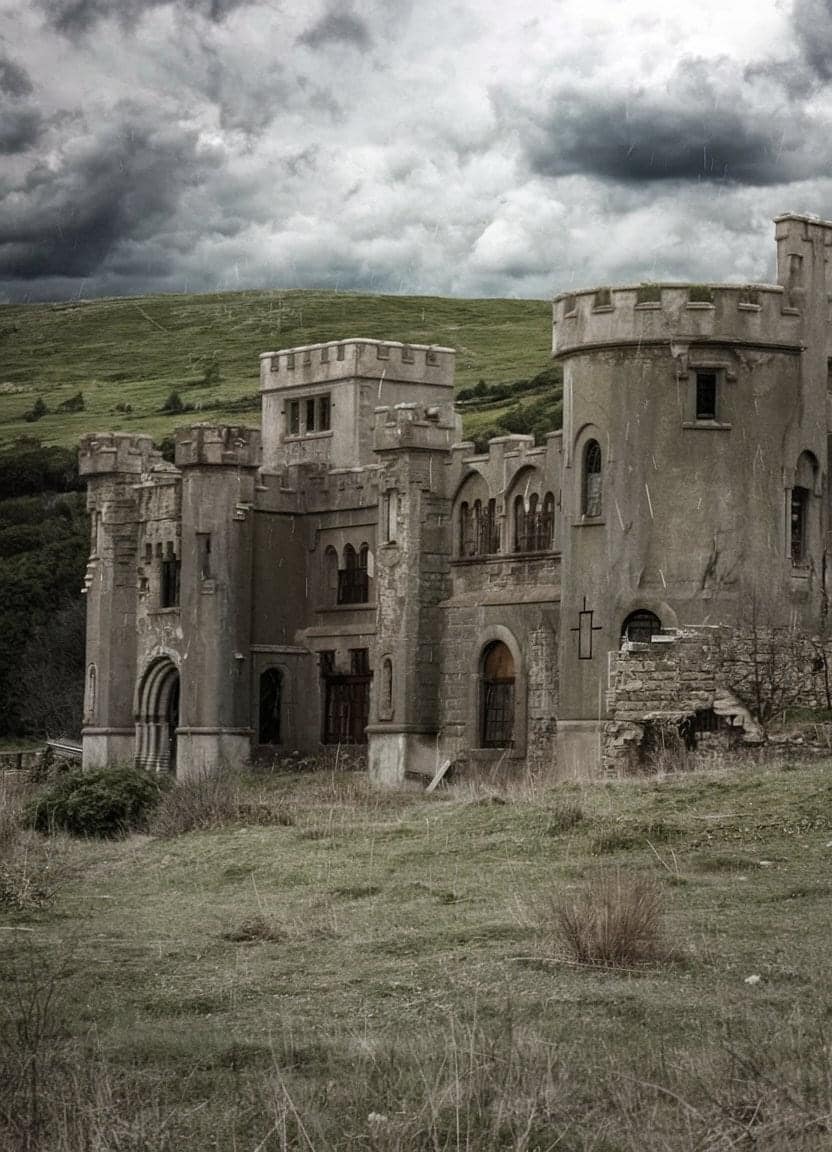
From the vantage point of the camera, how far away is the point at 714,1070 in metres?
13.1

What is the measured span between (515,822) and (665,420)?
14662mm

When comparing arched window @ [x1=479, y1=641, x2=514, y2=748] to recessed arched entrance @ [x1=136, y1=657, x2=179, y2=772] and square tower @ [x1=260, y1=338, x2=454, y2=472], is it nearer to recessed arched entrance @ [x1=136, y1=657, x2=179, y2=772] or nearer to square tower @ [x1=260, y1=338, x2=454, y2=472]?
square tower @ [x1=260, y1=338, x2=454, y2=472]

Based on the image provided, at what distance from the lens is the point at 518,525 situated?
45938 mm

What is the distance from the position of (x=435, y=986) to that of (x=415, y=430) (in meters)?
30.5

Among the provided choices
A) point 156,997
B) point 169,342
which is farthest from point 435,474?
point 169,342

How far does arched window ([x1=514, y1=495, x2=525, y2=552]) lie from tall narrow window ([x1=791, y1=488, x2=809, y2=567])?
6.73m

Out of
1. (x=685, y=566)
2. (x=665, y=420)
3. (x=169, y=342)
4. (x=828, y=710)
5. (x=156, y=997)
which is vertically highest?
(x=169, y=342)

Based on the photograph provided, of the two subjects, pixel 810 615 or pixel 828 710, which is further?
pixel 810 615

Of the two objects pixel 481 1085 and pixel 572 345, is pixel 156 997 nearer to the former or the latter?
pixel 481 1085

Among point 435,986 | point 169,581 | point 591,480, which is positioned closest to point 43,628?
point 169,581

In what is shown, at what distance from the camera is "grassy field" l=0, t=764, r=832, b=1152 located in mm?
12492

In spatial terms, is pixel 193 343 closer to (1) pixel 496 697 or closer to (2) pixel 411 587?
(2) pixel 411 587

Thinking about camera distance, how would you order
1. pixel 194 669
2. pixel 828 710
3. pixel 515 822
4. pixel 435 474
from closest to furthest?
pixel 515 822, pixel 828 710, pixel 435 474, pixel 194 669

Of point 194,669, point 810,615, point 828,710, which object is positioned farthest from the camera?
point 194,669
